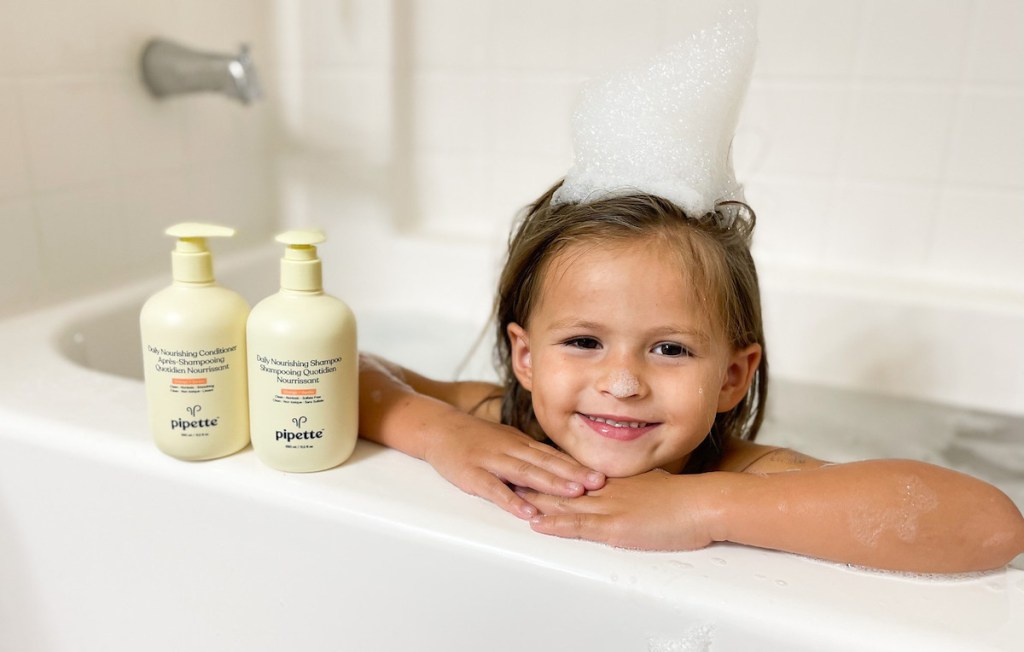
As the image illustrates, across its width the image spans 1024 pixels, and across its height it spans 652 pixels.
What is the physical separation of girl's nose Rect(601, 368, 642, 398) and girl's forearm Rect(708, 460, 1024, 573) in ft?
0.35

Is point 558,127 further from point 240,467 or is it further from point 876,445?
point 240,467

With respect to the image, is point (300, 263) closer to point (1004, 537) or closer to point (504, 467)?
point (504, 467)

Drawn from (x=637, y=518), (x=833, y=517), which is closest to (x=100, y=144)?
(x=637, y=518)

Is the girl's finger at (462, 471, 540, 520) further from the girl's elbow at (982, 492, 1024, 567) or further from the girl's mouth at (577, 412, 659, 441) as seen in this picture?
the girl's elbow at (982, 492, 1024, 567)

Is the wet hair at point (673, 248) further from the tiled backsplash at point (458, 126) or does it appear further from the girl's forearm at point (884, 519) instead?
the tiled backsplash at point (458, 126)

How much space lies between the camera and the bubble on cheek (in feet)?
2.19

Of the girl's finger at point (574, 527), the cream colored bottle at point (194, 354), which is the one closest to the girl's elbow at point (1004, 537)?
the girl's finger at point (574, 527)

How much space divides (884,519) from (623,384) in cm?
21

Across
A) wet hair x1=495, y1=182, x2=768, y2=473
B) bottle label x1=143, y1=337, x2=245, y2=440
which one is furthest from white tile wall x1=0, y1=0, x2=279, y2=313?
wet hair x1=495, y1=182, x2=768, y2=473

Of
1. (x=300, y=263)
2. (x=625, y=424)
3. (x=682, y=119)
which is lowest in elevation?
(x=625, y=424)

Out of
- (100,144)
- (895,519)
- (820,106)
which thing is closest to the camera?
(895,519)

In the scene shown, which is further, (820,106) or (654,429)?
(820,106)

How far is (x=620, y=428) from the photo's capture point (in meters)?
0.70

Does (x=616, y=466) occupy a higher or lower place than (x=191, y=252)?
lower
